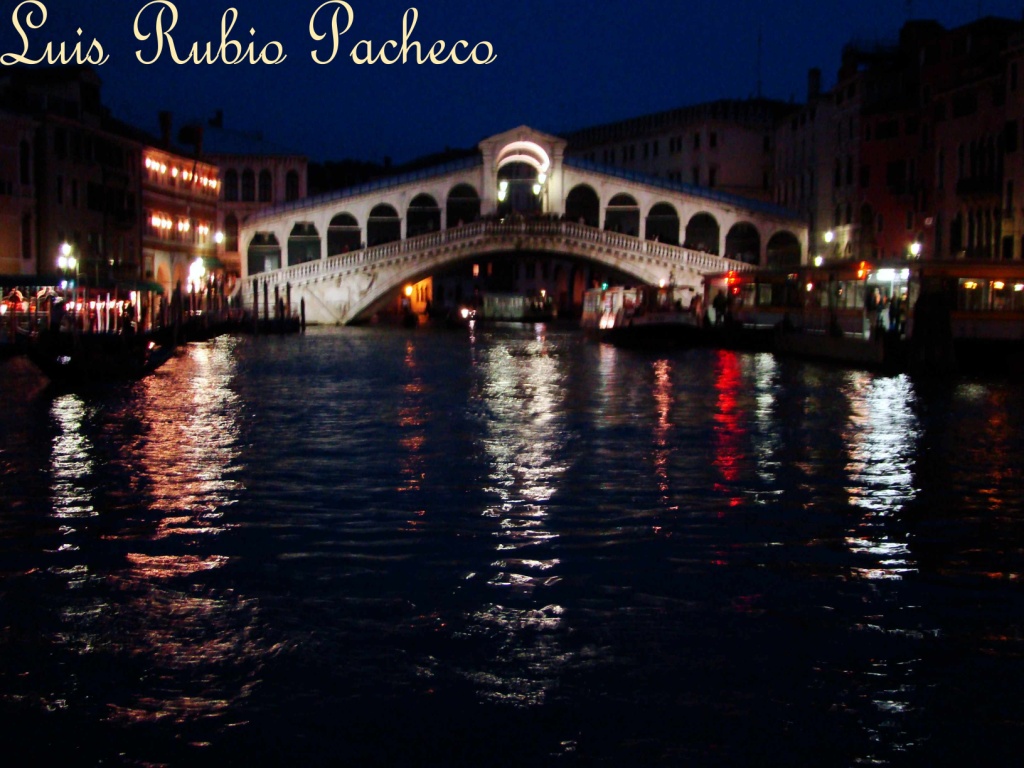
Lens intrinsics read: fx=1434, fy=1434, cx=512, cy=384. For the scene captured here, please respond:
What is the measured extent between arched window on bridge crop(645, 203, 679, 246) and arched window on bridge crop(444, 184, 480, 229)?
680 cm

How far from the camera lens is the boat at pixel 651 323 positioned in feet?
113

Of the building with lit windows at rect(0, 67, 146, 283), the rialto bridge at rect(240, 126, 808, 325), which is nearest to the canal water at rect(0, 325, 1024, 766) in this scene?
the building with lit windows at rect(0, 67, 146, 283)

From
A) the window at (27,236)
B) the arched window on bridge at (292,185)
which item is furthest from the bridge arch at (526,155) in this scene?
the window at (27,236)

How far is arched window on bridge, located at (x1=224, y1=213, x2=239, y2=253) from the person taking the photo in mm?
59875

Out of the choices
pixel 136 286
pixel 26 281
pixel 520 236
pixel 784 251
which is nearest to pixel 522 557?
pixel 26 281

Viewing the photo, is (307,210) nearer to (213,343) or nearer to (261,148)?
(261,148)

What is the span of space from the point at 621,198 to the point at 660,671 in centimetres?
5520

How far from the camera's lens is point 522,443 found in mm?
12461

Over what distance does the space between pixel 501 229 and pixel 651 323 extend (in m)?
Result: 14.5

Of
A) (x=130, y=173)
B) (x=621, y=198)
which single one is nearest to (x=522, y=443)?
(x=130, y=173)

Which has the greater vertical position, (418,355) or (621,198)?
(621,198)

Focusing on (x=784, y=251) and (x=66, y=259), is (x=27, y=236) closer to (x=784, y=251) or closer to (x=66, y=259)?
(x=66, y=259)

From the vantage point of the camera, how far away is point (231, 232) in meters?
60.4

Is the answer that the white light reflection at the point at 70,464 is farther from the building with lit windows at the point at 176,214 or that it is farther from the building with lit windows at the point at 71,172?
the building with lit windows at the point at 176,214
